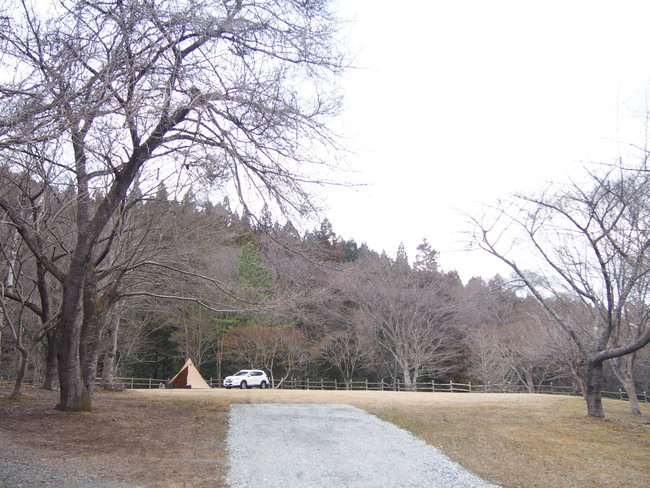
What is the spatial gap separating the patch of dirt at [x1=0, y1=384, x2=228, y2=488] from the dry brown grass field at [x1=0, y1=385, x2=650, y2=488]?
0.5 inches

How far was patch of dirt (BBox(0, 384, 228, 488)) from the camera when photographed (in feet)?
18.8

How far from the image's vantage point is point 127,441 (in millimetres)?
7301

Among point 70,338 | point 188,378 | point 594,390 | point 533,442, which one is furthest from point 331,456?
point 188,378

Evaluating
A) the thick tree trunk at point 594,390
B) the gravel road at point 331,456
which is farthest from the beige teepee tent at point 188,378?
the thick tree trunk at point 594,390

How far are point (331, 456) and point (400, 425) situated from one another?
11.5ft

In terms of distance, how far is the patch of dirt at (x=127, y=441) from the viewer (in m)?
5.74

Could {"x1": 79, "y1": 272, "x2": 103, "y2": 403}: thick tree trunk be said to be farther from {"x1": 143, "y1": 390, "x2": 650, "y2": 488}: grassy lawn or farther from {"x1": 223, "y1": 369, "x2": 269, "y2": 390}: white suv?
{"x1": 223, "y1": 369, "x2": 269, "y2": 390}: white suv

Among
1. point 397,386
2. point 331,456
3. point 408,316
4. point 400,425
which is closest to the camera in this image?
point 331,456

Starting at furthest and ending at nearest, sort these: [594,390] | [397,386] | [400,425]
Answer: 1. [397,386]
2. [594,390]
3. [400,425]

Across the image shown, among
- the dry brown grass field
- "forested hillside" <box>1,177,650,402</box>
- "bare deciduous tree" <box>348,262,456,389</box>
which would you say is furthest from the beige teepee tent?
the dry brown grass field

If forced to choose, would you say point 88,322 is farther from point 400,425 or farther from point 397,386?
point 397,386

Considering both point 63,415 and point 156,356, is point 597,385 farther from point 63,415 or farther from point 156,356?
point 156,356

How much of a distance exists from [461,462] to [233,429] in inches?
164

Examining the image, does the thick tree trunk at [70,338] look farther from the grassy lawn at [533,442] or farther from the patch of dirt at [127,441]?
the grassy lawn at [533,442]
